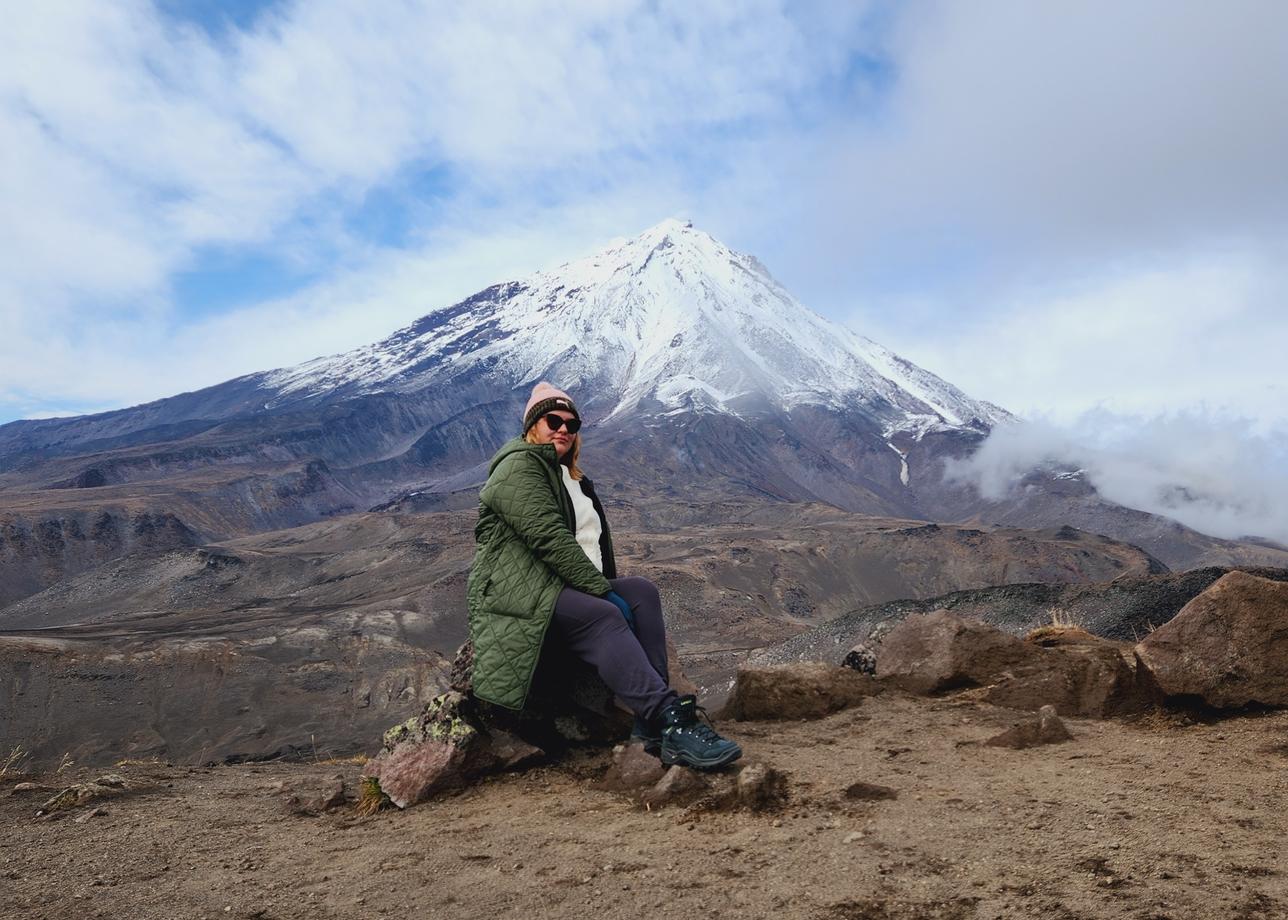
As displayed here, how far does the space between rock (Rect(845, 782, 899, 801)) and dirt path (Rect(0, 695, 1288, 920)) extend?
0.16ft

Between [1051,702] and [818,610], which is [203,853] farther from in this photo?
[818,610]

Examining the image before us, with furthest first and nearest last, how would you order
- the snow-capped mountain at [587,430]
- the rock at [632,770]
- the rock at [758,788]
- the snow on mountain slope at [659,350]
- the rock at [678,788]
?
the snow on mountain slope at [659,350] → the snow-capped mountain at [587,430] → the rock at [632,770] → the rock at [678,788] → the rock at [758,788]

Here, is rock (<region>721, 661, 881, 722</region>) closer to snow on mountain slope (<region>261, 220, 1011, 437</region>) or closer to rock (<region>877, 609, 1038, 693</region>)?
rock (<region>877, 609, 1038, 693</region>)

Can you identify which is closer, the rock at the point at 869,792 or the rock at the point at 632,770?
the rock at the point at 869,792

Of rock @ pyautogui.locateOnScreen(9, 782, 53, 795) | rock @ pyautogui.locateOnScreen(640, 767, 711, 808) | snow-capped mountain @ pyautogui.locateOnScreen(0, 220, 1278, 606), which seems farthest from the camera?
snow-capped mountain @ pyautogui.locateOnScreen(0, 220, 1278, 606)

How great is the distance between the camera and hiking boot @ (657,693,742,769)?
307 centimetres

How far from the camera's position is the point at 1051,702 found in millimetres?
4312

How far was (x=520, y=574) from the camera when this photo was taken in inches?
135

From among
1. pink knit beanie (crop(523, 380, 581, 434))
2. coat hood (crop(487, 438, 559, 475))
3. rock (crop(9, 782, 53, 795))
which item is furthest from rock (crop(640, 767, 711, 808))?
rock (crop(9, 782, 53, 795))

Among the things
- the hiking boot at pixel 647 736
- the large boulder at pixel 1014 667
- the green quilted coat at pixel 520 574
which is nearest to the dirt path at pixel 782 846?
the hiking boot at pixel 647 736

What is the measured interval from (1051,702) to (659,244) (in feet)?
570

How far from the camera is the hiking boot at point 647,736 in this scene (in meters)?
3.31

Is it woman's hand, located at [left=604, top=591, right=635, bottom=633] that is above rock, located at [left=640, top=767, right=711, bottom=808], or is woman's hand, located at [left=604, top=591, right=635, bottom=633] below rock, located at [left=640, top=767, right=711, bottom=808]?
above

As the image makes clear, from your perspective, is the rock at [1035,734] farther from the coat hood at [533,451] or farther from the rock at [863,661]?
the coat hood at [533,451]
